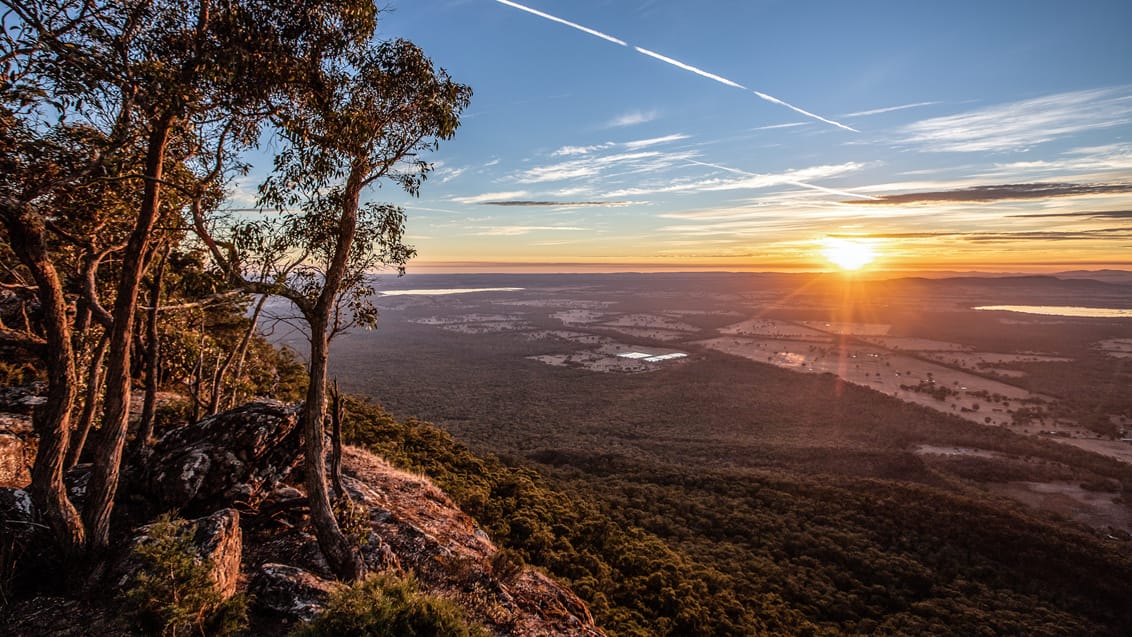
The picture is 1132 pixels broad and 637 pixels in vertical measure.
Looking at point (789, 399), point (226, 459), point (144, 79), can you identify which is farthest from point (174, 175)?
point (789, 399)

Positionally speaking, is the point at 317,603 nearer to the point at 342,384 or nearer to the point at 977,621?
the point at 977,621

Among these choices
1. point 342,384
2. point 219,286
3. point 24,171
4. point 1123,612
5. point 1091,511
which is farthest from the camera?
point 342,384

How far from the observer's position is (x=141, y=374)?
18.3 meters

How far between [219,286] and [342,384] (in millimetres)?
112317

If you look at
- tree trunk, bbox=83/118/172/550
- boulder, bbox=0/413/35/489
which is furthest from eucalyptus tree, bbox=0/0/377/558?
boulder, bbox=0/413/35/489

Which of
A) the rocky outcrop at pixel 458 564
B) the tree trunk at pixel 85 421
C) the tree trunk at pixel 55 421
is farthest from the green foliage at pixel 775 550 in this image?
the tree trunk at pixel 55 421

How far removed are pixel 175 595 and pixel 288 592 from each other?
159cm

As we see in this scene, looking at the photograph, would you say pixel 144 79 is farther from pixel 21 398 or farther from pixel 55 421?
pixel 21 398

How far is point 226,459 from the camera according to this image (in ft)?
33.3

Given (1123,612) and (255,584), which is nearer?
(255,584)

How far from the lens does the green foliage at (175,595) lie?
631 centimetres

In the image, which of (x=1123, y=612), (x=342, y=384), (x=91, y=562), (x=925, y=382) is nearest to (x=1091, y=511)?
(x=1123, y=612)

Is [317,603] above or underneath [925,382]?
above

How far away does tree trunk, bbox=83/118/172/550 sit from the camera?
25.3ft
